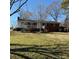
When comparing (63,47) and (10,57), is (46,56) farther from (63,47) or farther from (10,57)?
(10,57)

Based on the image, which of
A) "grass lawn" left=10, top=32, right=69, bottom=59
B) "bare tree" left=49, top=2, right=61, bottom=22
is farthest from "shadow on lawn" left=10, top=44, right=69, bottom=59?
"bare tree" left=49, top=2, right=61, bottom=22

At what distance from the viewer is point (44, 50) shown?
8.26 ft

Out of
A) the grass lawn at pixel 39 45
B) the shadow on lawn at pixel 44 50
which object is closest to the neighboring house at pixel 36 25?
the grass lawn at pixel 39 45

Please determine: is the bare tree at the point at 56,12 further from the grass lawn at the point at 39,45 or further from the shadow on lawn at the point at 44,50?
the shadow on lawn at the point at 44,50

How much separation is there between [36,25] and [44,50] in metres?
0.28

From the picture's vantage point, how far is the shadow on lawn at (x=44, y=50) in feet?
8.12

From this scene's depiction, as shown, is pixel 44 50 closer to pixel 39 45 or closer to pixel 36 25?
pixel 39 45

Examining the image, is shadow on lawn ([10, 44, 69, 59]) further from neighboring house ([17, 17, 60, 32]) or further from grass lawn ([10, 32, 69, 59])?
neighboring house ([17, 17, 60, 32])
